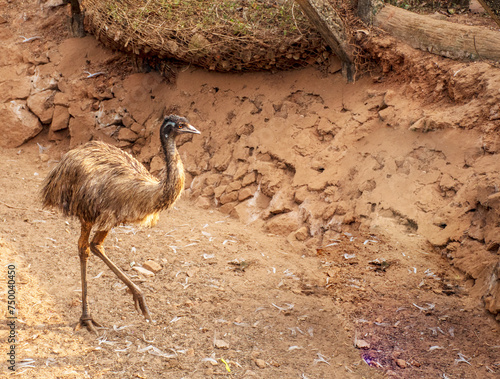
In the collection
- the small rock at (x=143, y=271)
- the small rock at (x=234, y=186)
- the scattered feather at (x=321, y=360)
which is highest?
the scattered feather at (x=321, y=360)

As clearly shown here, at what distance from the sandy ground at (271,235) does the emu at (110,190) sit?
570 millimetres

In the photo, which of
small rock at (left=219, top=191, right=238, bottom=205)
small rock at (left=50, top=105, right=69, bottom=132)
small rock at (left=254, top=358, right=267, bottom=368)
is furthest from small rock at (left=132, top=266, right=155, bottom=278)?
small rock at (left=50, top=105, right=69, bottom=132)

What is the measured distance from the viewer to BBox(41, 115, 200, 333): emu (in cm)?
478

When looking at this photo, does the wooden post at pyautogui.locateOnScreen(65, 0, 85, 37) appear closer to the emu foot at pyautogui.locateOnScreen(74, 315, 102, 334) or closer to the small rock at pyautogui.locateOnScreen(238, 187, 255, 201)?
the small rock at pyautogui.locateOnScreen(238, 187, 255, 201)

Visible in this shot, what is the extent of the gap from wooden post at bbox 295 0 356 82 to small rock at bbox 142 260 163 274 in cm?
349

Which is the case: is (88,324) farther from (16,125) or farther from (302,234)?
(16,125)

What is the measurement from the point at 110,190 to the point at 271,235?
2.53 m

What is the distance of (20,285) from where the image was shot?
5406 mm

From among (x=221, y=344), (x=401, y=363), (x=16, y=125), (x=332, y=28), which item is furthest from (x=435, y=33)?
(x=16, y=125)

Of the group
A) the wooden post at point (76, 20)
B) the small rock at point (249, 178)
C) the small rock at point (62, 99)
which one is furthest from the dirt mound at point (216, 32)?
the small rock at point (249, 178)

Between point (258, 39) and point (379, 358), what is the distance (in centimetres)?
469

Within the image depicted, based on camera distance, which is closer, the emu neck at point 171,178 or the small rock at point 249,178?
the emu neck at point 171,178

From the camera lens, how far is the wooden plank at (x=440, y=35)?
6.76 meters

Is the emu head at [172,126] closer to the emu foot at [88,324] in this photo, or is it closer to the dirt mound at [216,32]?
the emu foot at [88,324]
